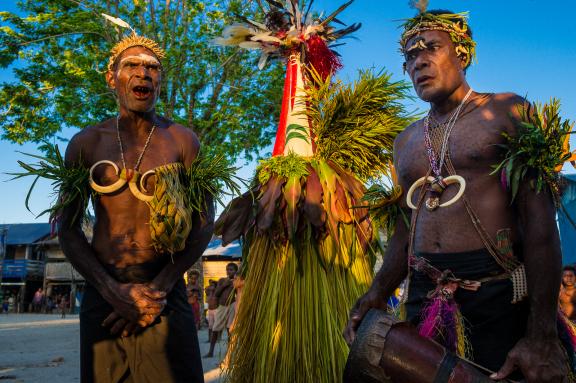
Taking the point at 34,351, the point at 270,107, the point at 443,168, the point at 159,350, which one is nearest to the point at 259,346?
the point at 159,350

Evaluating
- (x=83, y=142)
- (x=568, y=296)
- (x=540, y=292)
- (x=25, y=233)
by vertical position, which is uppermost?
(x=25, y=233)

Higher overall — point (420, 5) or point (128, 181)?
→ point (420, 5)

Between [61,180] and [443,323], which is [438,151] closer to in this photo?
[443,323]

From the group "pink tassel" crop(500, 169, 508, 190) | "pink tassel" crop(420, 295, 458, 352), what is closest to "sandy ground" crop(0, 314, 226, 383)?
"pink tassel" crop(420, 295, 458, 352)

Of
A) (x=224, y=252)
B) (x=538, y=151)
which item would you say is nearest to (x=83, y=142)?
(x=538, y=151)

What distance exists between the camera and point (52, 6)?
14.1 metres

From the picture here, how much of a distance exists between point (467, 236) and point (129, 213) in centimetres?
157

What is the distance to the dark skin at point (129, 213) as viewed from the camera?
2.61 meters

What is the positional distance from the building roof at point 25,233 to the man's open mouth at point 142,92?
43395mm

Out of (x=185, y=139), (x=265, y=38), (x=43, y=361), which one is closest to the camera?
(x=185, y=139)

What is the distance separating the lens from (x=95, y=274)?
8.62ft

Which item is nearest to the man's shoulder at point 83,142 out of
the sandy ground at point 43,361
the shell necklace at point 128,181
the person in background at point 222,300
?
the shell necklace at point 128,181

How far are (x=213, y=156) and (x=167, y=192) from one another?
0.38 metres

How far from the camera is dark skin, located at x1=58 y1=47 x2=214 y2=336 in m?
2.61
